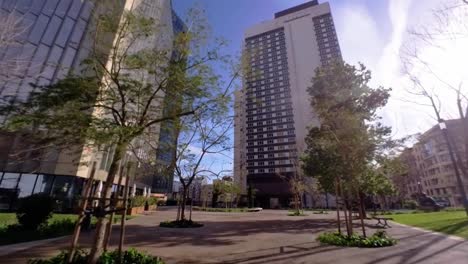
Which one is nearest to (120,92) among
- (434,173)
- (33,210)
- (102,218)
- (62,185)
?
(102,218)

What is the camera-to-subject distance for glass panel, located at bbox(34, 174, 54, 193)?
854 inches

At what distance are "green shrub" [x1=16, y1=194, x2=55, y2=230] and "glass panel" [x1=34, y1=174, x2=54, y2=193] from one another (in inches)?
535

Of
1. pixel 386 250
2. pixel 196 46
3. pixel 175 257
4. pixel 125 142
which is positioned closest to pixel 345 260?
pixel 386 250

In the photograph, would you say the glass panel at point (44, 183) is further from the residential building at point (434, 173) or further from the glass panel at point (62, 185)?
the residential building at point (434, 173)

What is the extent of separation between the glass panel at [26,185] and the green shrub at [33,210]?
45.1ft

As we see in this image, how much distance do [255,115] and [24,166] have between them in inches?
3012

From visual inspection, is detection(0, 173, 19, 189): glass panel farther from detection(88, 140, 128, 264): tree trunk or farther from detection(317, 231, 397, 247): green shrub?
detection(317, 231, 397, 247): green shrub

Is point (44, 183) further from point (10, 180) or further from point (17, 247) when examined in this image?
point (17, 247)

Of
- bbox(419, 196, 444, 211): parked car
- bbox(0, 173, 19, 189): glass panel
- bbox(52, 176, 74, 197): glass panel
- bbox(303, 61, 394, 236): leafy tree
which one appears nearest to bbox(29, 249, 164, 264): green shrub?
bbox(303, 61, 394, 236): leafy tree

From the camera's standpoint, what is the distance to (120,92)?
19.9 ft

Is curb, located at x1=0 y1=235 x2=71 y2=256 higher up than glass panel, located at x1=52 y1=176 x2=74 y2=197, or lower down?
lower down

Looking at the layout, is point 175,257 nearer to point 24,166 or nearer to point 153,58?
point 153,58

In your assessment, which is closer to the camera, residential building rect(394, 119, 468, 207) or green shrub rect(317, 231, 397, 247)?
green shrub rect(317, 231, 397, 247)

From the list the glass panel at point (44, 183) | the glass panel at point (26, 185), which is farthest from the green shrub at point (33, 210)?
the glass panel at point (26, 185)
